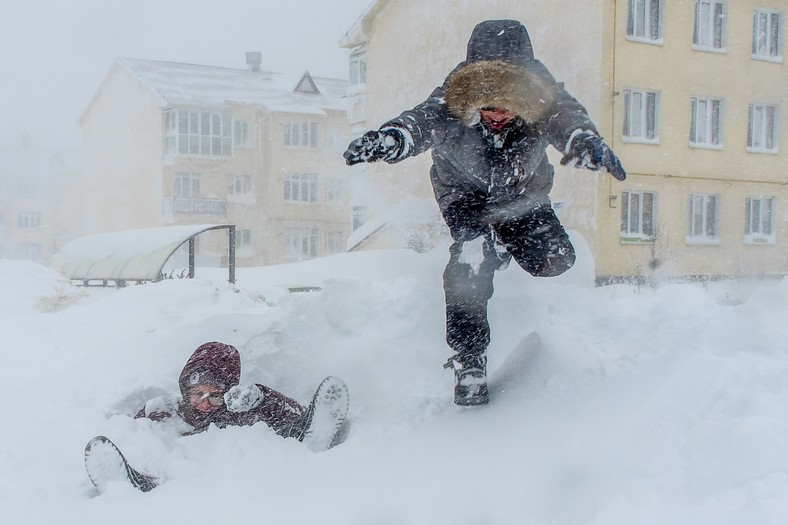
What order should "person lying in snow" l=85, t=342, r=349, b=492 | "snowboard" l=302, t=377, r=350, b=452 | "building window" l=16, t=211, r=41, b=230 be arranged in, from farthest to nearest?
"building window" l=16, t=211, r=41, b=230 < "snowboard" l=302, t=377, r=350, b=452 < "person lying in snow" l=85, t=342, r=349, b=492

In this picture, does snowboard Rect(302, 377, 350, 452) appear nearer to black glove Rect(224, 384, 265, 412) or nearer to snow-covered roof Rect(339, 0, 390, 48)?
black glove Rect(224, 384, 265, 412)

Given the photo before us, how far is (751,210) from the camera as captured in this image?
41.3ft

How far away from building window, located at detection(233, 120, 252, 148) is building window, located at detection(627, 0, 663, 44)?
50.6 ft

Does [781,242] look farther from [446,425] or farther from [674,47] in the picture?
[446,425]

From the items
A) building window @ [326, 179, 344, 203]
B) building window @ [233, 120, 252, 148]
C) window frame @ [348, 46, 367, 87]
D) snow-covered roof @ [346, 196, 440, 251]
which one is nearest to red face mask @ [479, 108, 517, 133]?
snow-covered roof @ [346, 196, 440, 251]

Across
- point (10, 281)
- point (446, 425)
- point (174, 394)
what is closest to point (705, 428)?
point (446, 425)

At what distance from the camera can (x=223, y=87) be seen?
23.7 m

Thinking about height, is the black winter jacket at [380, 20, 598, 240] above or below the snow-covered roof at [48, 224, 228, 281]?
above

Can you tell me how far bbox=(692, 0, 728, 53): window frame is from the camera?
1235cm

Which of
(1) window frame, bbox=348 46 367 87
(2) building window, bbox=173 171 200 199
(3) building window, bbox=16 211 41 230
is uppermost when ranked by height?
(1) window frame, bbox=348 46 367 87

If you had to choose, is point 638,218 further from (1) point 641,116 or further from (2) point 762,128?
(2) point 762,128

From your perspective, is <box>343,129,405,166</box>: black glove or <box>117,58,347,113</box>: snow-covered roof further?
<box>117,58,347,113</box>: snow-covered roof

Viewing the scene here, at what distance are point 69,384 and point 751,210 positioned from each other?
11855mm

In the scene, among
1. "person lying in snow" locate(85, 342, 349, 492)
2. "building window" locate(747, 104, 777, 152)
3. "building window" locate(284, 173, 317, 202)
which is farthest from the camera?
"building window" locate(284, 173, 317, 202)
